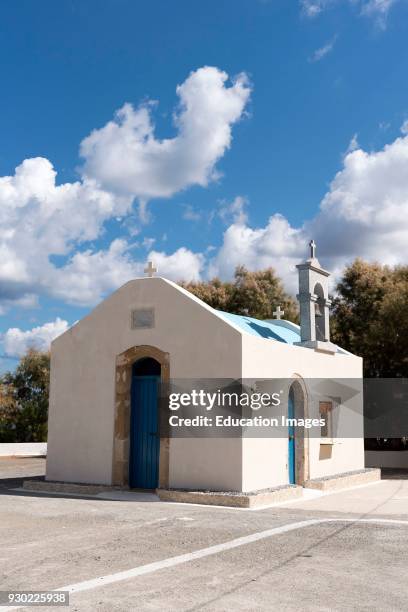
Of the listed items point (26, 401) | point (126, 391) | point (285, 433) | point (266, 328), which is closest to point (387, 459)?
point (266, 328)

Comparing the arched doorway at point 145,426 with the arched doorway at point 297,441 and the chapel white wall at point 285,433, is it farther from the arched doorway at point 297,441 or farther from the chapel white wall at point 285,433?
the arched doorway at point 297,441

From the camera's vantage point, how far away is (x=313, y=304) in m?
15.6

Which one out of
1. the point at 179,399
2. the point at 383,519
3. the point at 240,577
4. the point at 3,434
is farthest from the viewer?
the point at 3,434

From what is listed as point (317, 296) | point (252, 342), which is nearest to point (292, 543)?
point (252, 342)

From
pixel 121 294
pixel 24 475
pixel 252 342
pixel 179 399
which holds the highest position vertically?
pixel 121 294

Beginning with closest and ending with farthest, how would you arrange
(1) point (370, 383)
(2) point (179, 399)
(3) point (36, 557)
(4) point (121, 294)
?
(3) point (36, 557), (2) point (179, 399), (4) point (121, 294), (1) point (370, 383)

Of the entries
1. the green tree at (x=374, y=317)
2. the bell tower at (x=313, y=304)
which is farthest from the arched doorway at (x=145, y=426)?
the green tree at (x=374, y=317)

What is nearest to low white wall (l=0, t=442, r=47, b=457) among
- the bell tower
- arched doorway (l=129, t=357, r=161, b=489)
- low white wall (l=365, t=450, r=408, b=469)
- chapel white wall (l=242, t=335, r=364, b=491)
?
low white wall (l=365, t=450, r=408, b=469)

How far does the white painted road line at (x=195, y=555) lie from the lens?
5926 mm

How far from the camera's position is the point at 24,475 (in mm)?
17266

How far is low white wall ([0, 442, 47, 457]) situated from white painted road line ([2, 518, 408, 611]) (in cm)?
1831

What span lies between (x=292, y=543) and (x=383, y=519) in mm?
2866

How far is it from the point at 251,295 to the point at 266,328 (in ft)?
54.4

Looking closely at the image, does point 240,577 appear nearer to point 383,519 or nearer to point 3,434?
point 383,519
